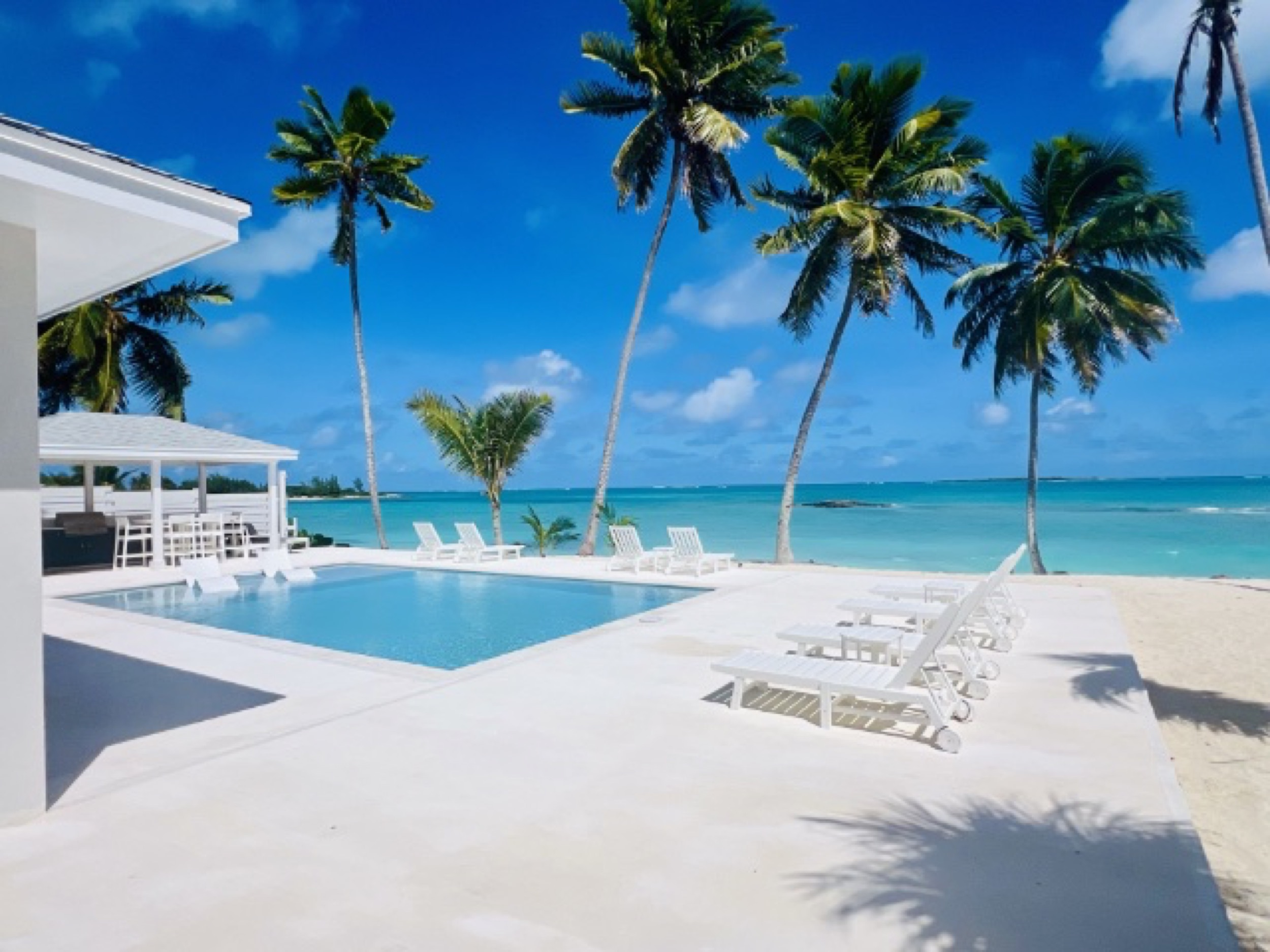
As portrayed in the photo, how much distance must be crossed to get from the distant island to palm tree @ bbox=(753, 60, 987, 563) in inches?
2183

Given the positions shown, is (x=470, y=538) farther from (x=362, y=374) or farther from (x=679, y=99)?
(x=679, y=99)

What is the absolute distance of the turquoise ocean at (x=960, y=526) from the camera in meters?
29.2

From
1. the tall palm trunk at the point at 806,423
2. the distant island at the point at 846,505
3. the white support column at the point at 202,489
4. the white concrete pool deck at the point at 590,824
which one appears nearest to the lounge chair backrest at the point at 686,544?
the tall palm trunk at the point at 806,423

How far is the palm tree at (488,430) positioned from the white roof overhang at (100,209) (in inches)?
581

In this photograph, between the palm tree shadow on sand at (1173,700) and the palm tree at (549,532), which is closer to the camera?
the palm tree shadow on sand at (1173,700)

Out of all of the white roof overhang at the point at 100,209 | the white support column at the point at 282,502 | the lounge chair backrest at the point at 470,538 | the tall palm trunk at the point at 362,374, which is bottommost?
the lounge chair backrest at the point at 470,538

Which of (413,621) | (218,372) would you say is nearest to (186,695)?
(413,621)

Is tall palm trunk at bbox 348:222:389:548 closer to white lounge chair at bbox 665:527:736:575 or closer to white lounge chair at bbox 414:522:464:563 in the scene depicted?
white lounge chair at bbox 414:522:464:563

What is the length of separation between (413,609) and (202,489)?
Result: 38.2ft

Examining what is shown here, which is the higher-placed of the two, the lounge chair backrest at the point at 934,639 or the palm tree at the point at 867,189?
the palm tree at the point at 867,189

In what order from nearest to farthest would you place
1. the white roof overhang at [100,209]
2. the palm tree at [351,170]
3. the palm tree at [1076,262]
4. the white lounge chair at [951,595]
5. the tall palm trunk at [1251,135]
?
the white roof overhang at [100,209] → the white lounge chair at [951,595] → the tall palm trunk at [1251,135] → the palm tree at [1076,262] → the palm tree at [351,170]

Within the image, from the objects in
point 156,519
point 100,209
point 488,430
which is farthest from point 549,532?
point 100,209

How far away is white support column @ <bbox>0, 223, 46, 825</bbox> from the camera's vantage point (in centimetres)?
362

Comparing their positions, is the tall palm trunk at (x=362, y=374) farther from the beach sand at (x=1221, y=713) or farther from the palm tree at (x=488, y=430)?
the beach sand at (x=1221, y=713)
